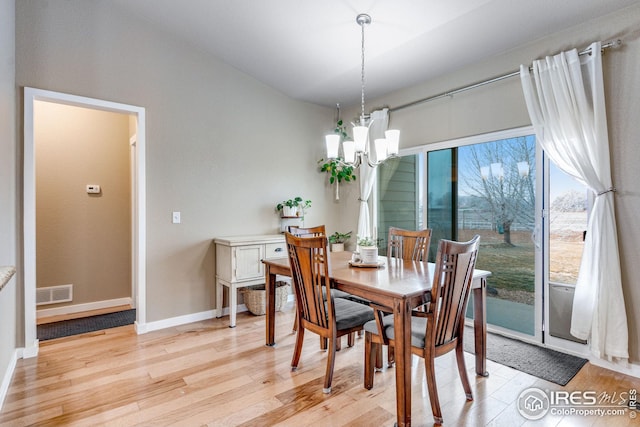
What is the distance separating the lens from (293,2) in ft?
9.10

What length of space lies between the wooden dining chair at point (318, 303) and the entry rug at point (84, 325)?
2.27m

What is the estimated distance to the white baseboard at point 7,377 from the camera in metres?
2.13

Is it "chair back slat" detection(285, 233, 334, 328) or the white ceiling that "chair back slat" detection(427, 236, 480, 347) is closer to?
"chair back slat" detection(285, 233, 334, 328)

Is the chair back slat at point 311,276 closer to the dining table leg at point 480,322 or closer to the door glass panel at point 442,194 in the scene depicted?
the dining table leg at point 480,322

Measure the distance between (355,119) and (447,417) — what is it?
12.5ft

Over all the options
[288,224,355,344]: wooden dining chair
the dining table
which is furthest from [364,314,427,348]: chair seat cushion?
[288,224,355,344]: wooden dining chair

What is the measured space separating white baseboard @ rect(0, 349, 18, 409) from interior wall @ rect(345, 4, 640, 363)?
422cm

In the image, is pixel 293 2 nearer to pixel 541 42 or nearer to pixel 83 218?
pixel 541 42

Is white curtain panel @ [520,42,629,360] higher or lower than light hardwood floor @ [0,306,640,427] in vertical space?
higher

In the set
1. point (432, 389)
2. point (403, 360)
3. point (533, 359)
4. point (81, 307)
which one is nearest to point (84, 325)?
point (81, 307)

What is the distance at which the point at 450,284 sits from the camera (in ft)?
6.33

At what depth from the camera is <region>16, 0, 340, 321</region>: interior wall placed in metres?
2.96

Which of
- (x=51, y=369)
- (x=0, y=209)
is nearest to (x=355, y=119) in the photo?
(x=0, y=209)

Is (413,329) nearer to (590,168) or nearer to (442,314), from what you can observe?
(442,314)
